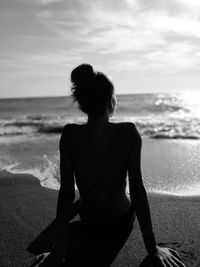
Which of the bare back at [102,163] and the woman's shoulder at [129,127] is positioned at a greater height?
the woman's shoulder at [129,127]

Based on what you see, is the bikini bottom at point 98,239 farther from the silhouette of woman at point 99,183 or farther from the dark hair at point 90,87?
the dark hair at point 90,87

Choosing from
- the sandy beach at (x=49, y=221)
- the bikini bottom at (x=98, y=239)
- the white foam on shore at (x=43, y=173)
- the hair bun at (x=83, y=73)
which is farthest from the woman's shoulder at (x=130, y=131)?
the white foam on shore at (x=43, y=173)

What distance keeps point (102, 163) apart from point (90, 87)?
550 millimetres

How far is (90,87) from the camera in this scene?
7.59 ft

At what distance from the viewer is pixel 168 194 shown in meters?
4.29

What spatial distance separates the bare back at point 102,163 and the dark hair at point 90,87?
0.20 meters

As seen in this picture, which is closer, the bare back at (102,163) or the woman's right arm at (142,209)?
the woman's right arm at (142,209)

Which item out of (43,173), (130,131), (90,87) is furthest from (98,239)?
(43,173)

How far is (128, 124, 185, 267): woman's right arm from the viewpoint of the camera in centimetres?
234

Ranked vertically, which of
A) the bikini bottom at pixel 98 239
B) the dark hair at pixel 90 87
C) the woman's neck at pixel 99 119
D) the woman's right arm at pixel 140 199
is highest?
the dark hair at pixel 90 87

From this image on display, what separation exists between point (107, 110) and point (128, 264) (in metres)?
1.12

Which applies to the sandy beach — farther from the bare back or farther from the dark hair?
the dark hair

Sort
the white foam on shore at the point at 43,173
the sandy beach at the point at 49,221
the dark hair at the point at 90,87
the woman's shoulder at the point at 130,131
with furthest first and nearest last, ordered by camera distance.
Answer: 1. the white foam on shore at the point at 43,173
2. the sandy beach at the point at 49,221
3. the woman's shoulder at the point at 130,131
4. the dark hair at the point at 90,87

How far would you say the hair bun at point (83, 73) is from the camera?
231cm
